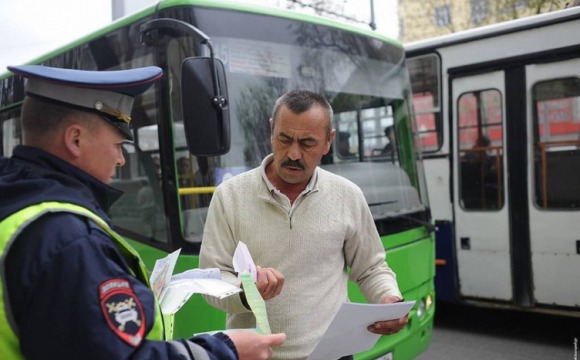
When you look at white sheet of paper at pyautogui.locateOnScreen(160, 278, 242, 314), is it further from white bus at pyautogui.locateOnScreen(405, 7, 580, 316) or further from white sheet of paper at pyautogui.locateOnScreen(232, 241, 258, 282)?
white bus at pyautogui.locateOnScreen(405, 7, 580, 316)

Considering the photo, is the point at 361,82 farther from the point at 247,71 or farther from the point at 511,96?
the point at 511,96

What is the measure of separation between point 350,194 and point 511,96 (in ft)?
13.7

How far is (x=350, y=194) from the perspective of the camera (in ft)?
8.18

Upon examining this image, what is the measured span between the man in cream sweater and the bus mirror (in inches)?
26.4

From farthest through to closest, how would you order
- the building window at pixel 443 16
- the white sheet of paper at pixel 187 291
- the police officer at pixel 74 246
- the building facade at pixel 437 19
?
1. the building facade at pixel 437 19
2. the building window at pixel 443 16
3. the white sheet of paper at pixel 187 291
4. the police officer at pixel 74 246

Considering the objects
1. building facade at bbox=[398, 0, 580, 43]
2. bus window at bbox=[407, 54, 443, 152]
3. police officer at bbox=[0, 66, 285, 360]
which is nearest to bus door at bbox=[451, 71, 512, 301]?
bus window at bbox=[407, 54, 443, 152]

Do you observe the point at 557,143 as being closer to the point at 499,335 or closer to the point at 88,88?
the point at 499,335

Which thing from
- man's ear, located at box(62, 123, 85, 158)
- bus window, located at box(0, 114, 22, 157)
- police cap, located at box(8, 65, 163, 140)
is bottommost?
man's ear, located at box(62, 123, 85, 158)

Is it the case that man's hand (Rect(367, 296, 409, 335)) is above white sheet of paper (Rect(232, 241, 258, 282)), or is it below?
below

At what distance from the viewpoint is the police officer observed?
1.20m

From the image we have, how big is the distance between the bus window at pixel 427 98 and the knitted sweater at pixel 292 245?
4406mm

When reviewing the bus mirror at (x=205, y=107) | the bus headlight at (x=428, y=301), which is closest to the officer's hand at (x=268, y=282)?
the bus mirror at (x=205, y=107)

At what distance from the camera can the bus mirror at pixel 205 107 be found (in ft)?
10.1

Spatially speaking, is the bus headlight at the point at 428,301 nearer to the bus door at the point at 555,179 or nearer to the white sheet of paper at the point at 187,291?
the bus door at the point at 555,179
